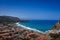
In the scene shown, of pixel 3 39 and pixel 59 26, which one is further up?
pixel 59 26

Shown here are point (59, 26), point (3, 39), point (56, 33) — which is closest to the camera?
point (56, 33)

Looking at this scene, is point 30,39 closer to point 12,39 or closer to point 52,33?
point 12,39

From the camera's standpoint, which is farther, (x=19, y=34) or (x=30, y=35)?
(x=19, y=34)

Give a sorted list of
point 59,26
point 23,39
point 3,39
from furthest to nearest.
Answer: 1. point 3,39
2. point 23,39
3. point 59,26

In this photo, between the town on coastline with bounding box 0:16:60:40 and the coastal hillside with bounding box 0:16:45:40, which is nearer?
the town on coastline with bounding box 0:16:60:40

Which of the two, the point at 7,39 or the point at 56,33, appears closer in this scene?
A: the point at 56,33

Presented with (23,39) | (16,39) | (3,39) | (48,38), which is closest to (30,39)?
(23,39)

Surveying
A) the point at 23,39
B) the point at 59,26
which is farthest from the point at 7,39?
the point at 59,26

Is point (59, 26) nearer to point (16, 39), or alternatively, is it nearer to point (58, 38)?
point (58, 38)

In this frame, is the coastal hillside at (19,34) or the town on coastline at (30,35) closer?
the town on coastline at (30,35)
